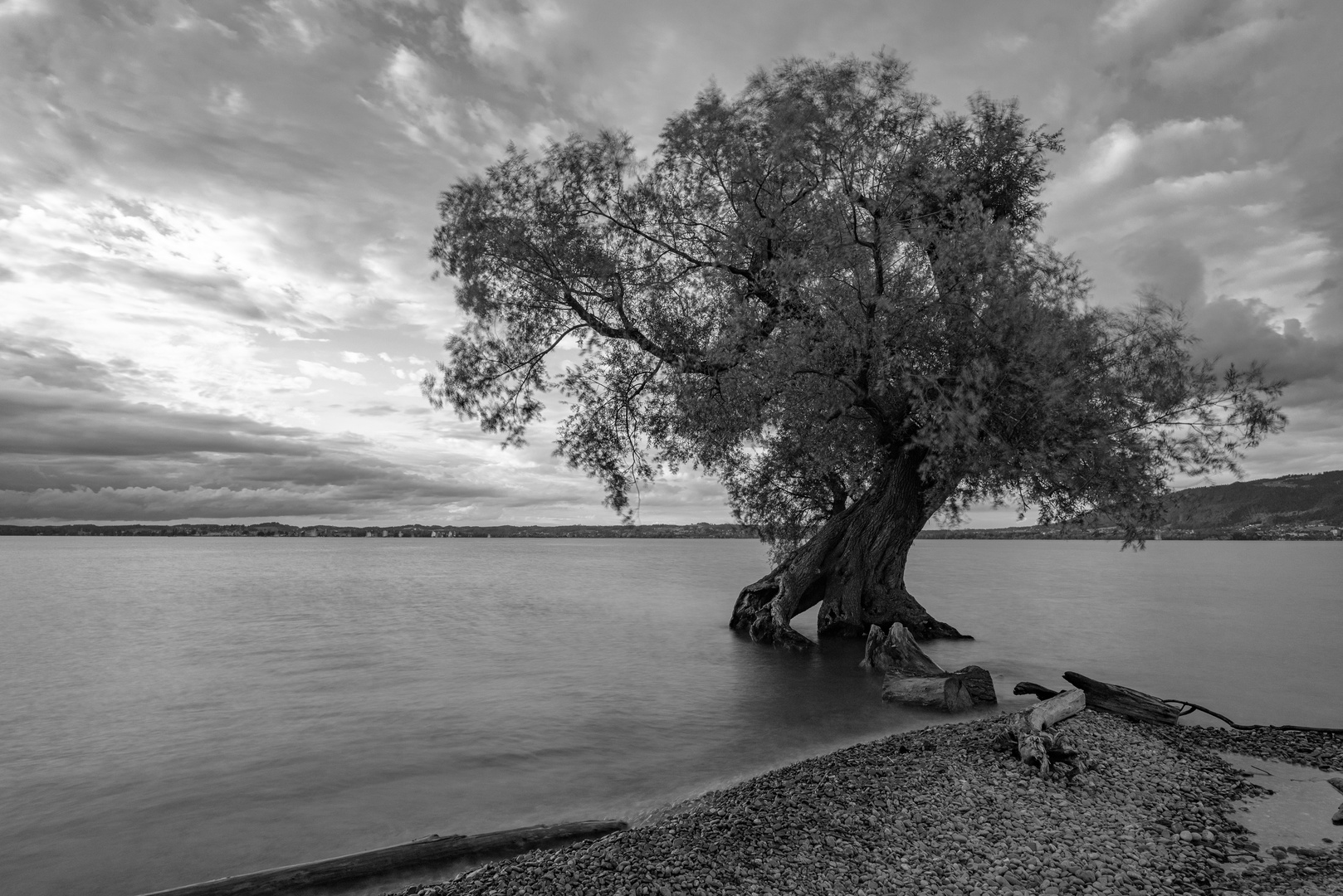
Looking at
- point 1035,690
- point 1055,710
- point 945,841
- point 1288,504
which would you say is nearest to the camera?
point 945,841

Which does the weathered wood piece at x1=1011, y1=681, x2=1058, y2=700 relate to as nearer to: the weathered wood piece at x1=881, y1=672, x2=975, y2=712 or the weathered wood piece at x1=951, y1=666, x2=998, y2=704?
the weathered wood piece at x1=951, y1=666, x2=998, y2=704

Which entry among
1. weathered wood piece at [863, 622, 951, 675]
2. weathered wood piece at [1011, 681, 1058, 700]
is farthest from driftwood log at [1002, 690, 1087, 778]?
weathered wood piece at [863, 622, 951, 675]

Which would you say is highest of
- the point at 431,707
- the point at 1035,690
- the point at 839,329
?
the point at 839,329

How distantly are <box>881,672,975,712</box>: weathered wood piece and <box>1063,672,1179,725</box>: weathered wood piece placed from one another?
2.18m

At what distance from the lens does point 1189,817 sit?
7.49 m

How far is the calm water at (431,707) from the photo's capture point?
29.8ft

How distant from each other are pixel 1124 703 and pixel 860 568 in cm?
1042

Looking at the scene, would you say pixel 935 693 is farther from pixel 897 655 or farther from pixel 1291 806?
pixel 1291 806

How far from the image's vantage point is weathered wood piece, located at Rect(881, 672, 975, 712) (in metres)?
13.9

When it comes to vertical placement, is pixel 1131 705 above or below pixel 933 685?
above

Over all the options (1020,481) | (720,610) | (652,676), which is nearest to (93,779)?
(652,676)

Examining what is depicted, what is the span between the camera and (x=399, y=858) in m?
7.01

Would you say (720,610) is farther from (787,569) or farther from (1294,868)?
(1294,868)

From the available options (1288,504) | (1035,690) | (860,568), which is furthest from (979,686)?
(1288,504)
